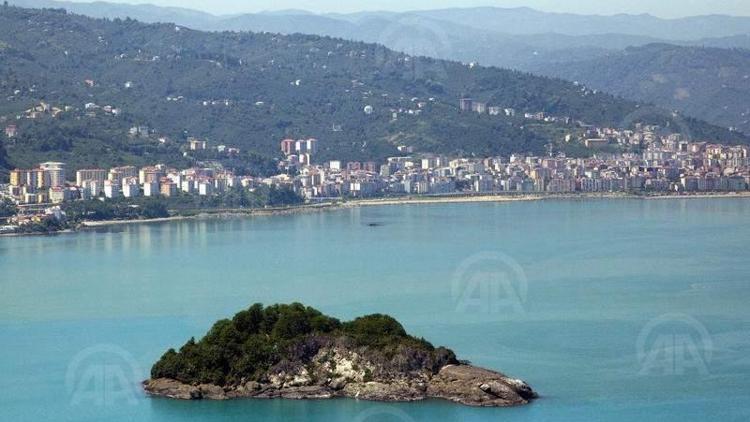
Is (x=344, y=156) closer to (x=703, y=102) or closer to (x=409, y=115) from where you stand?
(x=409, y=115)

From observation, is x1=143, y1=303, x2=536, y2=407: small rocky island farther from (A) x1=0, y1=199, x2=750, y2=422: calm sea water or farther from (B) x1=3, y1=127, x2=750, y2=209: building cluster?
(B) x1=3, y1=127, x2=750, y2=209: building cluster

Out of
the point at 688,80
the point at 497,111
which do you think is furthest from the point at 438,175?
the point at 688,80

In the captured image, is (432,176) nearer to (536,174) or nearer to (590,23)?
(536,174)

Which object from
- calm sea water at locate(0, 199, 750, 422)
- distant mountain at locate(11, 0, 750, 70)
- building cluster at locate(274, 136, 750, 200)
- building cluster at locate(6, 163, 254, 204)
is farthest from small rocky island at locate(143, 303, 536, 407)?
distant mountain at locate(11, 0, 750, 70)

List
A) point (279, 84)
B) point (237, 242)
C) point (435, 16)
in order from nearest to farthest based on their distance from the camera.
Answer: point (237, 242)
point (279, 84)
point (435, 16)

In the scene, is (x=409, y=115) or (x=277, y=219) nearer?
(x=277, y=219)

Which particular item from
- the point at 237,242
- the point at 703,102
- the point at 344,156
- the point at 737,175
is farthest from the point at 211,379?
the point at 703,102

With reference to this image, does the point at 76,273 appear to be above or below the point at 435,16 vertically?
below
